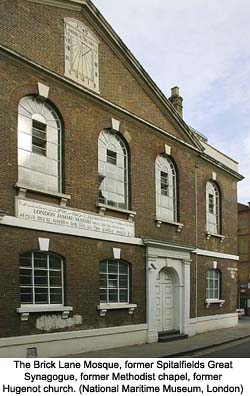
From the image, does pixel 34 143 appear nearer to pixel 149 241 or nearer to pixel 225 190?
pixel 149 241

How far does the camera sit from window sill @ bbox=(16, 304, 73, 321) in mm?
13148

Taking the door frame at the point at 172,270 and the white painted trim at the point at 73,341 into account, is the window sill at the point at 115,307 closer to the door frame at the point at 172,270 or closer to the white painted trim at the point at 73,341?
the white painted trim at the point at 73,341

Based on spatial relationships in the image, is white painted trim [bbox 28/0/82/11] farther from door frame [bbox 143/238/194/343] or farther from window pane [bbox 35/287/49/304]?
window pane [bbox 35/287/49/304]

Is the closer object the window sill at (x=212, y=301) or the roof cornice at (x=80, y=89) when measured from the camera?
the roof cornice at (x=80, y=89)

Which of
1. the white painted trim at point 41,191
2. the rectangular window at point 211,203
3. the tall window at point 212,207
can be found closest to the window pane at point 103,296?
the white painted trim at point 41,191

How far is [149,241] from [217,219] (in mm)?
7432

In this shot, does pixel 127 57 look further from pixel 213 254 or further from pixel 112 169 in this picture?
pixel 213 254

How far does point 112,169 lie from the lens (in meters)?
17.3

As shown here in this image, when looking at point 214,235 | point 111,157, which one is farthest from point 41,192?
point 214,235

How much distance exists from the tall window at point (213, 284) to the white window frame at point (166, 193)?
178 inches

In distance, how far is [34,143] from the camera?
14.5 m

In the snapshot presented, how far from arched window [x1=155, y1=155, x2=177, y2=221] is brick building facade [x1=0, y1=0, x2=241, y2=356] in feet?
0.21

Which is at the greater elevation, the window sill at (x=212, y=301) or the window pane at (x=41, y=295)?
the window pane at (x=41, y=295)

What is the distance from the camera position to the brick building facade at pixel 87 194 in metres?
13.6
